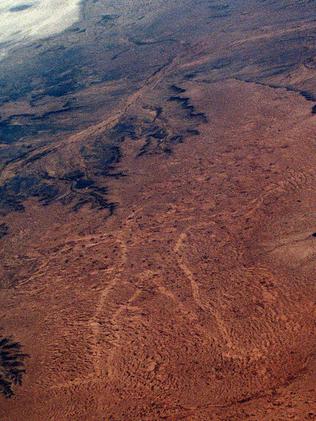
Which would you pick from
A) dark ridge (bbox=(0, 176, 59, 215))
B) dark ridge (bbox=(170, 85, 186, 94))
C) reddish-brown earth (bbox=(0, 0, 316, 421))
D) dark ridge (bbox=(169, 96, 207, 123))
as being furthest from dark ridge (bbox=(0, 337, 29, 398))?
dark ridge (bbox=(170, 85, 186, 94))

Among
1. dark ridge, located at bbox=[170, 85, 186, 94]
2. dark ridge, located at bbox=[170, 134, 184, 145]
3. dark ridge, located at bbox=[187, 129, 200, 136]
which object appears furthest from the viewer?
dark ridge, located at bbox=[170, 85, 186, 94]

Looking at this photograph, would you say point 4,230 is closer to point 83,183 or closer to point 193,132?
point 83,183

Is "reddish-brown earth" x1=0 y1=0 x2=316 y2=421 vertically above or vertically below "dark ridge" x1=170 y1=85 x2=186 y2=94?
above

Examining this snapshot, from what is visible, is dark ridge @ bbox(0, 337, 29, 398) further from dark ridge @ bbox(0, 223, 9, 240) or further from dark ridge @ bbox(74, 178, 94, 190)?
dark ridge @ bbox(74, 178, 94, 190)

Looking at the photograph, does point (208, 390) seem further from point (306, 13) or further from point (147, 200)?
point (306, 13)

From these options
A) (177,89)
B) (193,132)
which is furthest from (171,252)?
(177,89)

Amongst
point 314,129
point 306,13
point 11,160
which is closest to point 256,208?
point 314,129

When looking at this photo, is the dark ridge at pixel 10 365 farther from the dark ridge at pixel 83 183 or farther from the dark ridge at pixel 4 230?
the dark ridge at pixel 83 183
